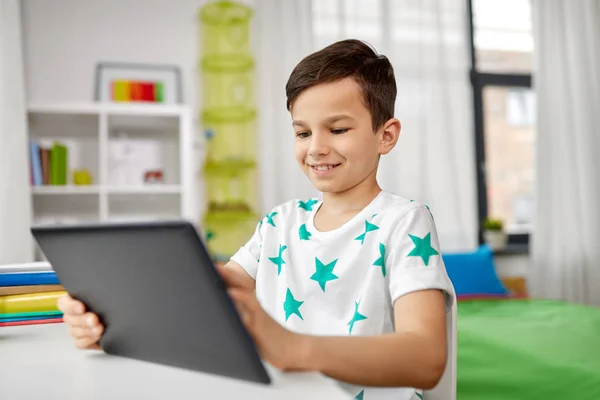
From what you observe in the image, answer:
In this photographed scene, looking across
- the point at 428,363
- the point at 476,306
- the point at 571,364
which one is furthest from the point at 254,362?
the point at 476,306

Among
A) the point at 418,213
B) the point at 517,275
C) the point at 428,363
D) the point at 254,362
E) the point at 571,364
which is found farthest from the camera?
the point at 517,275

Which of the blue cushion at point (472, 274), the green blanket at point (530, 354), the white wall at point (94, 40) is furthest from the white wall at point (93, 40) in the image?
the green blanket at point (530, 354)

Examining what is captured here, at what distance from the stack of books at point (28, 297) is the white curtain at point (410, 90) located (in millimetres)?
2606

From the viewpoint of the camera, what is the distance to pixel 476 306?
268 cm

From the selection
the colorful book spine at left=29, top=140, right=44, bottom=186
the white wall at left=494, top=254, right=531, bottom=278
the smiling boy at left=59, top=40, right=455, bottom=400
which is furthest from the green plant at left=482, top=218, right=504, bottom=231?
the smiling boy at left=59, top=40, right=455, bottom=400

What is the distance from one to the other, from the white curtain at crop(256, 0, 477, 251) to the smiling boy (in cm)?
262

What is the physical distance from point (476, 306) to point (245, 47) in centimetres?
197

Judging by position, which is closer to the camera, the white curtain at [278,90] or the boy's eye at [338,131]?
the boy's eye at [338,131]

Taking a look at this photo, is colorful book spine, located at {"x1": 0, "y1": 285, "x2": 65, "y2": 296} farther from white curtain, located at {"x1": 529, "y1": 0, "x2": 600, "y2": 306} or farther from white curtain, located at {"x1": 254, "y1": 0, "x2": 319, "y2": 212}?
white curtain, located at {"x1": 529, "y1": 0, "x2": 600, "y2": 306}

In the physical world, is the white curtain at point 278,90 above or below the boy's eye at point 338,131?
above

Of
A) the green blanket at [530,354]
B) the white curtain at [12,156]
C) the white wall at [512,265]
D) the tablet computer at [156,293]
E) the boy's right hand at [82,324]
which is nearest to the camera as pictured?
the tablet computer at [156,293]

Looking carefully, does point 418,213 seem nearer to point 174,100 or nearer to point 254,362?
point 254,362

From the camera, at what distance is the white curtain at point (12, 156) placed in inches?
107

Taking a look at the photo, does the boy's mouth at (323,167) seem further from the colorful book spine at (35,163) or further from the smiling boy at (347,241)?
the colorful book spine at (35,163)
